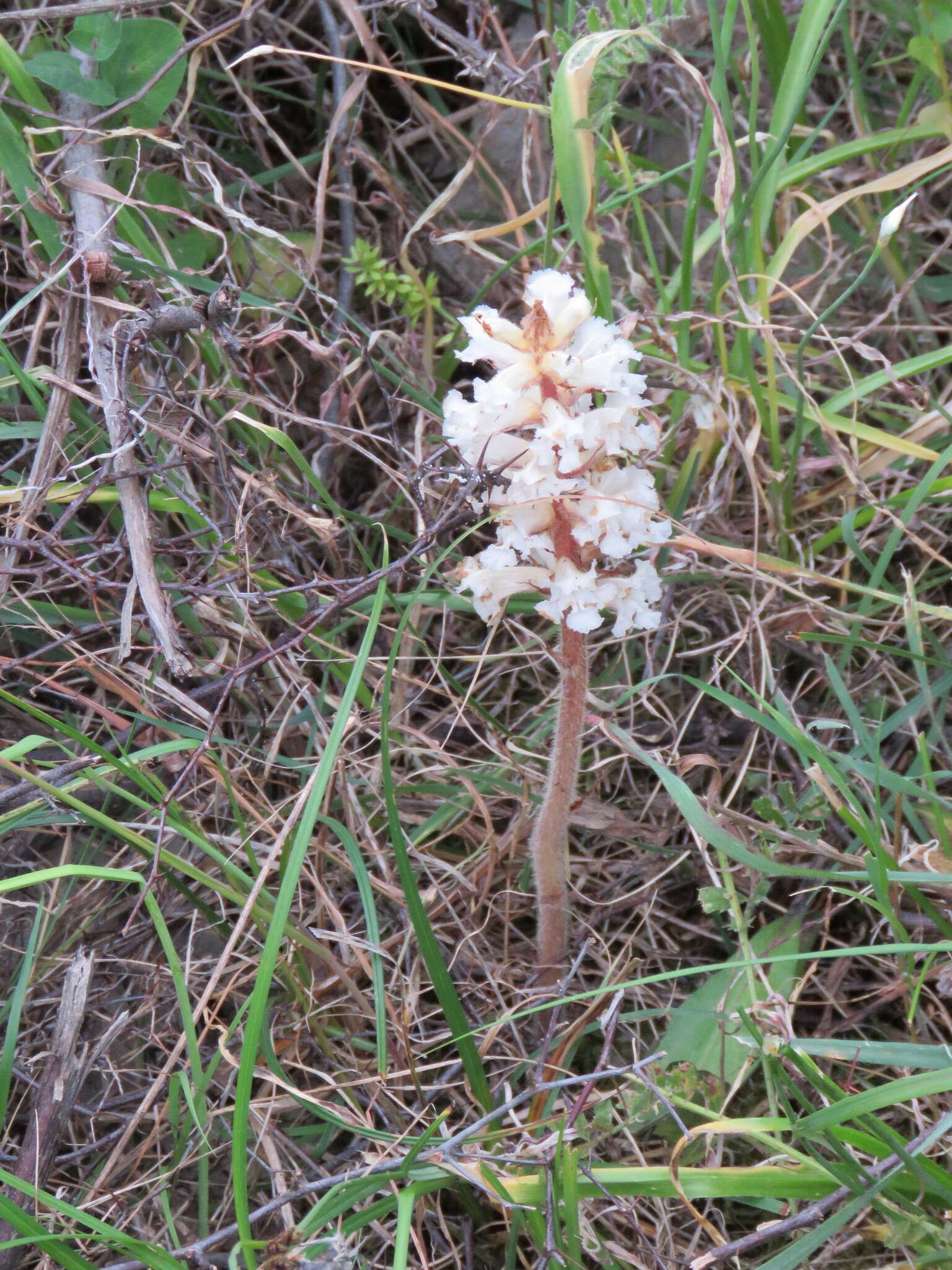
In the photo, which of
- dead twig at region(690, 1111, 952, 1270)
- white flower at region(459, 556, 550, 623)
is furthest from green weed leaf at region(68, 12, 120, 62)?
dead twig at region(690, 1111, 952, 1270)

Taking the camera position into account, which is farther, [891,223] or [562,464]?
[891,223]

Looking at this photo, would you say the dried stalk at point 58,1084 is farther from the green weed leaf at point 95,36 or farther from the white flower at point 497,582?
the green weed leaf at point 95,36

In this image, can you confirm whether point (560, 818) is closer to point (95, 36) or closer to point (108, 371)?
point (108, 371)

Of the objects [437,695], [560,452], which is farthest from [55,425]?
[560,452]

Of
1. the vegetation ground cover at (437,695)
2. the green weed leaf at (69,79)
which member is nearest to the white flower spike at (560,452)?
the vegetation ground cover at (437,695)

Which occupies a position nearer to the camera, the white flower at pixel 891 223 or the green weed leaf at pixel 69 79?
the white flower at pixel 891 223
